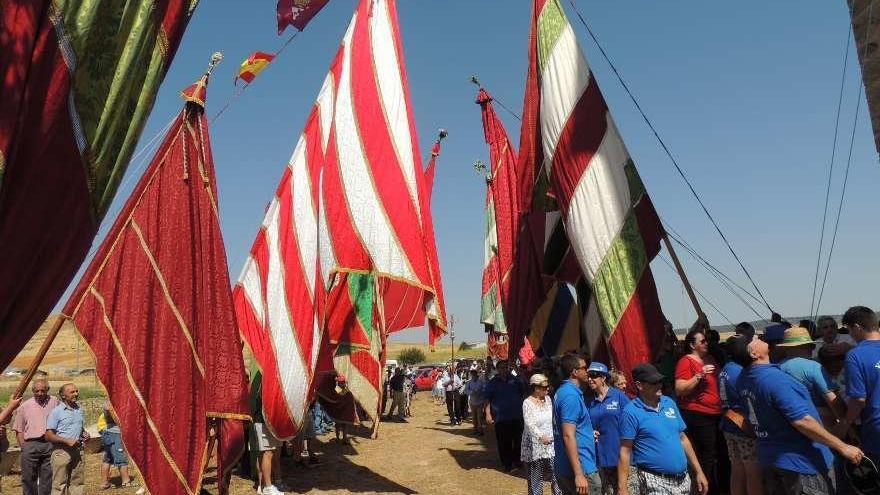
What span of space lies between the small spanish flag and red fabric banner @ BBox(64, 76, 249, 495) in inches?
154

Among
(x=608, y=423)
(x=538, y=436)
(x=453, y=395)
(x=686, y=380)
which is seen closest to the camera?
(x=608, y=423)

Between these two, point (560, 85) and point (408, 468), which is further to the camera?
point (408, 468)

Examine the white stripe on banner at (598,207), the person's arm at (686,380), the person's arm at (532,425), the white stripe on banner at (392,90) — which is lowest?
the person's arm at (532,425)

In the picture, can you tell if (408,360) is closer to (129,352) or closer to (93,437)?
(93,437)

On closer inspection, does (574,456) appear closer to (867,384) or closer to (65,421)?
(867,384)

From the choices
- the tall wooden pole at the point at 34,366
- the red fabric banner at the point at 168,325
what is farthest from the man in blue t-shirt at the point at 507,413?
the tall wooden pole at the point at 34,366

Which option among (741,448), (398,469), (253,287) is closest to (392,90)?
(253,287)

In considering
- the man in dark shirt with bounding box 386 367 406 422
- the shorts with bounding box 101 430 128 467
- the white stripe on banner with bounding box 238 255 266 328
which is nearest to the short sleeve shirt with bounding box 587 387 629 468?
the white stripe on banner with bounding box 238 255 266 328

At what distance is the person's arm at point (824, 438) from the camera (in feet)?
11.1

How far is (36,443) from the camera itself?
22.5 ft

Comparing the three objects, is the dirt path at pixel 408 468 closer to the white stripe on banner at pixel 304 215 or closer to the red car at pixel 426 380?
the white stripe on banner at pixel 304 215

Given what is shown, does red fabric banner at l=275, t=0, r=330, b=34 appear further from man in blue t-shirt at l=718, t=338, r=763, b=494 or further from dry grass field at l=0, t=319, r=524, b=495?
man in blue t-shirt at l=718, t=338, r=763, b=494

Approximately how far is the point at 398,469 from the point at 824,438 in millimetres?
7562

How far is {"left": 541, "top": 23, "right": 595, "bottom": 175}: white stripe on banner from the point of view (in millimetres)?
7422
